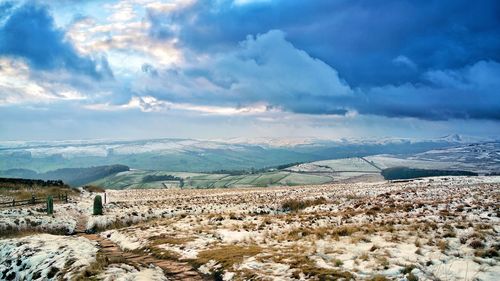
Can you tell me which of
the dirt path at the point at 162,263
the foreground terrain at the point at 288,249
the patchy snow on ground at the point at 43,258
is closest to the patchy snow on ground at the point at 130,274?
the foreground terrain at the point at 288,249

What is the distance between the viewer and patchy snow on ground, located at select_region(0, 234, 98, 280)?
56.5ft

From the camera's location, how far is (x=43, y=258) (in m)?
19.4

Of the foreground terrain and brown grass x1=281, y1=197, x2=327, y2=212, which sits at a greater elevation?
the foreground terrain

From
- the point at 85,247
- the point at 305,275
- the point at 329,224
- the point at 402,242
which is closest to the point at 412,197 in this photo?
the point at 329,224

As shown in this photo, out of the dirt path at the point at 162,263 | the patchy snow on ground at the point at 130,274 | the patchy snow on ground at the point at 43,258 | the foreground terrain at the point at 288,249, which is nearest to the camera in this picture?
the foreground terrain at the point at 288,249

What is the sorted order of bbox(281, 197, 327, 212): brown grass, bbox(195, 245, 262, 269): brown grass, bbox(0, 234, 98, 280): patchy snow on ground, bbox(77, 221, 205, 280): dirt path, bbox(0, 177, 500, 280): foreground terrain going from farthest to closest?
bbox(281, 197, 327, 212): brown grass → bbox(0, 234, 98, 280): patchy snow on ground → bbox(195, 245, 262, 269): brown grass → bbox(77, 221, 205, 280): dirt path → bbox(0, 177, 500, 280): foreground terrain

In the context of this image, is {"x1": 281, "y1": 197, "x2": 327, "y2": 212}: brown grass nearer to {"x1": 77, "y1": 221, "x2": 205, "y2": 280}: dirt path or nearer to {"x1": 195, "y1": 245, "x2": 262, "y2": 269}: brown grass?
{"x1": 195, "y1": 245, "x2": 262, "y2": 269}: brown grass

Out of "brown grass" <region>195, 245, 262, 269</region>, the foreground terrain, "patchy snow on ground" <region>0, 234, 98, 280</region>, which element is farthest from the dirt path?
"patchy snow on ground" <region>0, 234, 98, 280</region>

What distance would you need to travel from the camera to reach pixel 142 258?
63.7ft

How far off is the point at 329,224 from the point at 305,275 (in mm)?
11362

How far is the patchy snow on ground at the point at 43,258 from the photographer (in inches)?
678

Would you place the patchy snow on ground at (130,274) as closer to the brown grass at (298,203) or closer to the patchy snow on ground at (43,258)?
the patchy snow on ground at (43,258)

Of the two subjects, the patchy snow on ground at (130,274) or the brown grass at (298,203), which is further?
the brown grass at (298,203)

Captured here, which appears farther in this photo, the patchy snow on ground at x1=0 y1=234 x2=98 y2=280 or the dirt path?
the patchy snow on ground at x1=0 y1=234 x2=98 y2=280
